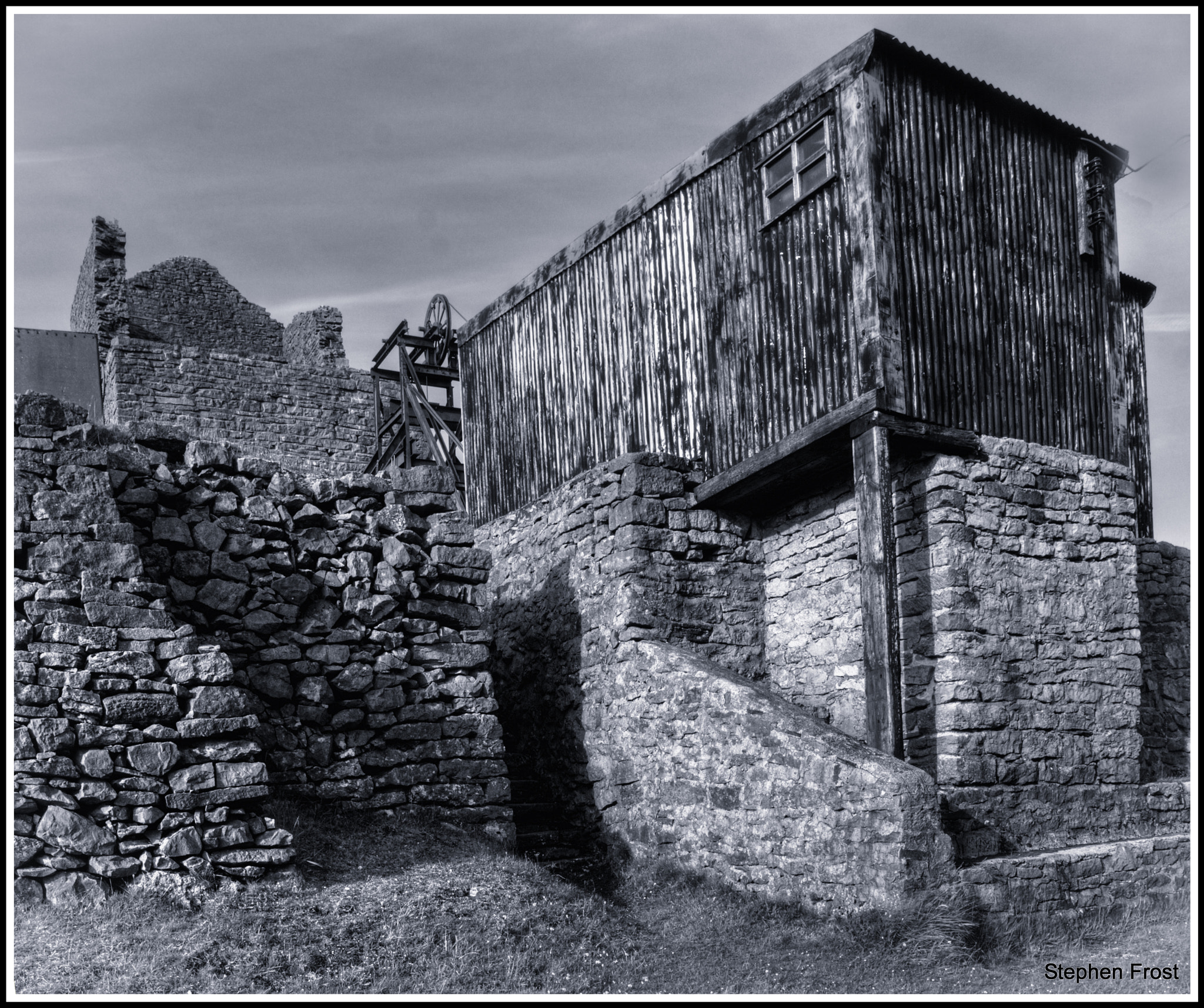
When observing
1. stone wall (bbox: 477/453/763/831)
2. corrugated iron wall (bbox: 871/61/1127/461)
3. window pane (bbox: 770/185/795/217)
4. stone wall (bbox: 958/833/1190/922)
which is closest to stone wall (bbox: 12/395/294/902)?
stone wall (bbox: 477/453/763/831)

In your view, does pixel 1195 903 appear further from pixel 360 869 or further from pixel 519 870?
pixel 360 869

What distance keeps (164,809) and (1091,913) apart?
20.9 feet

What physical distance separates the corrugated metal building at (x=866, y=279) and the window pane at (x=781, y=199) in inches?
1.3

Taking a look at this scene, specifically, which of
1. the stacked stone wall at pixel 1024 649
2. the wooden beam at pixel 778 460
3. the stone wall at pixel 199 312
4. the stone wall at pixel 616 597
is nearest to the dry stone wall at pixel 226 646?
the stone wall at pixel 616 597

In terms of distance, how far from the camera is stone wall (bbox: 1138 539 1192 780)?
1210 centimetres

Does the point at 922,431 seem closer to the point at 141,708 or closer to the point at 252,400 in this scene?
the point at 141,708

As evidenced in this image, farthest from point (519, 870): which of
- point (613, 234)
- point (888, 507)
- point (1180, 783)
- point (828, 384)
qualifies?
point (613, 234)

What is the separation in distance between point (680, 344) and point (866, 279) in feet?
7.99

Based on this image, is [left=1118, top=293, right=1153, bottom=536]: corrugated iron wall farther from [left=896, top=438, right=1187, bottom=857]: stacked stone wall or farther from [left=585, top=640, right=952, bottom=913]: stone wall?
[left=585, top=640, right=952, bottom=913]: stone wall

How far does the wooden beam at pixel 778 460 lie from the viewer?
9.96 meters

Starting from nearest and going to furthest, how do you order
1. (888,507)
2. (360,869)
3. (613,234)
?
(360,869) < (888,507) < (613,234)

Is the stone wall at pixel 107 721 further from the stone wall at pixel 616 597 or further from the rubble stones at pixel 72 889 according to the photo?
the stone wall at pixel 616 597

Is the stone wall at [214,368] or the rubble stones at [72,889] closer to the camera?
the rubble stones at [72,889]

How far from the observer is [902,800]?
314 inches
